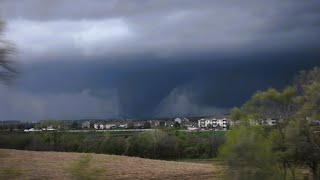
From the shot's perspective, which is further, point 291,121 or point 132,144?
point 132,144

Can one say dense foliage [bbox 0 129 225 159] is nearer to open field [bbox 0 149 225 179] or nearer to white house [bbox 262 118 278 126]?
open field [bbox 0 149 225 179]

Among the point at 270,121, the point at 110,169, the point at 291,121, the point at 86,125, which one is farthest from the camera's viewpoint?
the point at 86,125

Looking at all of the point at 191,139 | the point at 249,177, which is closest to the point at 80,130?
the point at 191,139

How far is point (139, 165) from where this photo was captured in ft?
178

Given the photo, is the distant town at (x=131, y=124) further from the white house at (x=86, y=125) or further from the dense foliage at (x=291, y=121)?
the dense foliage at (x=291, y=121)

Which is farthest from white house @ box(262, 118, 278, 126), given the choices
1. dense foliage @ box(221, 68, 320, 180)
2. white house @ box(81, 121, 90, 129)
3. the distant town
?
white house @ box(81, 121, 90, 129)

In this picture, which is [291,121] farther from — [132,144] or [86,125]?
[86,125]

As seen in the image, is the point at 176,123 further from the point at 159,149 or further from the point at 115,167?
the point at 115,167

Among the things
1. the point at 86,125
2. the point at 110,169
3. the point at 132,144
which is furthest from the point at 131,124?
the point at 110,169

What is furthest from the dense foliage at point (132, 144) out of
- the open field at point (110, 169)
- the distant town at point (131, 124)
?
the open field at point (110, 169)

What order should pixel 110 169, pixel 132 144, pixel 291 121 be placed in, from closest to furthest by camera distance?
1. pixel 291 121
2. pixel 110 169
3. pixel 132 144

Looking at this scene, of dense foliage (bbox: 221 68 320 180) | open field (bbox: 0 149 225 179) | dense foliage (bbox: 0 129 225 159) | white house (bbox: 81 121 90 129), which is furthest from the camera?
white house (bbox: 81 121 90 129)

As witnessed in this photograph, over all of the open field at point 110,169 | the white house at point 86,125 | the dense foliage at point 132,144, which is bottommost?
the open field at point 110,169

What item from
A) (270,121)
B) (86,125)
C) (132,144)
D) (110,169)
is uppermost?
(86,125)
